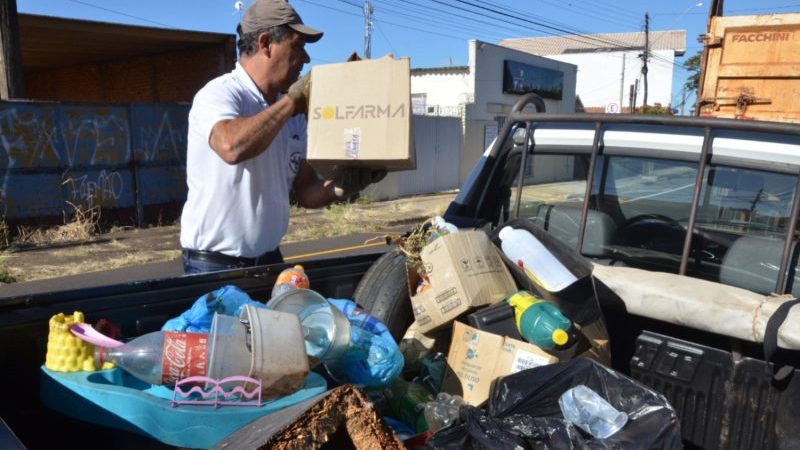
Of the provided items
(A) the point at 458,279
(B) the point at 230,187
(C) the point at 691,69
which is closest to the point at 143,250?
(B) the point at 230,187

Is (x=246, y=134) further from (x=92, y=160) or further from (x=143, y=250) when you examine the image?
(x=92, y=160)

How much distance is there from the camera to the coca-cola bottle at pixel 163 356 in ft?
5.46

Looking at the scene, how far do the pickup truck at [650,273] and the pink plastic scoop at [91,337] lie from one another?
24cm

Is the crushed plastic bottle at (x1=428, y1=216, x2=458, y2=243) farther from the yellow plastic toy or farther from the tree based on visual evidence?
the tree

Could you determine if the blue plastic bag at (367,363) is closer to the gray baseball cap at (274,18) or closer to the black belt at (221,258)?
the black belt at (221,258)

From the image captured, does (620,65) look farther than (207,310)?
Yes

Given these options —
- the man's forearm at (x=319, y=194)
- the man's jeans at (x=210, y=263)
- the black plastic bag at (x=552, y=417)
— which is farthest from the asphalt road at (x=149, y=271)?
the black plastic bag at (x=552, y=417)

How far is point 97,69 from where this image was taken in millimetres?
20562

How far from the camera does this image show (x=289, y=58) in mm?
2861

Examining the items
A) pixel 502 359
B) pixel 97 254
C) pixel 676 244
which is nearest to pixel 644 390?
pixel 502 359

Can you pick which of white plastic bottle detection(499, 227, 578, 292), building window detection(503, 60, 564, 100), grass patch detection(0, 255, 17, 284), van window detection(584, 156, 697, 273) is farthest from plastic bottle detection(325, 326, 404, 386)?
building window detection(503, 60, 564, 100)

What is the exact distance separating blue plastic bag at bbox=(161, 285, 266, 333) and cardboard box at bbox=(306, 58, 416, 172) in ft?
2.74

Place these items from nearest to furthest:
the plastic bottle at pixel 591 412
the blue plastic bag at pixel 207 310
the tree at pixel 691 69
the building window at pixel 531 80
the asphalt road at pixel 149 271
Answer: the plastic bottle at pixel 591 412
the blue plastic bag at pixel 207 310
the asphalt road at pixel 149 271
the building window at pixel 531 80
the tree at pixel 691 69

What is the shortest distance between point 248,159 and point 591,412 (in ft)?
5.43
